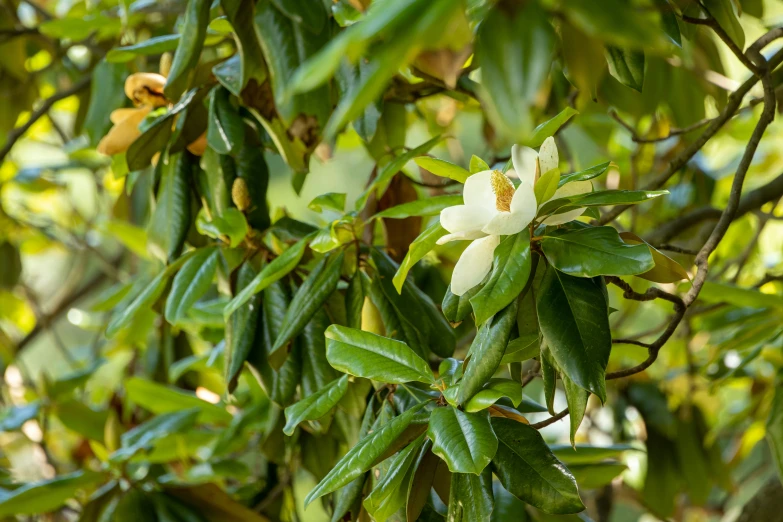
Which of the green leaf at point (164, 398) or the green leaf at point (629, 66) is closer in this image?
the green leaf at point (629, 66)

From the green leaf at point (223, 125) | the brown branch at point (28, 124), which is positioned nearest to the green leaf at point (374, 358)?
the green leaf at point (223, 125)

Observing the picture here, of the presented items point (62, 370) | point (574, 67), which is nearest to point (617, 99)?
point (574, 67)

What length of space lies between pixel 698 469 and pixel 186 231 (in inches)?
34.0

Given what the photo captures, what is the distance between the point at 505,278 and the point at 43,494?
27.5 inches

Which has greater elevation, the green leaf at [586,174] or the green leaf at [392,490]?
the green leaf at [586,174]

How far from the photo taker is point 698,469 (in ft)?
3.92

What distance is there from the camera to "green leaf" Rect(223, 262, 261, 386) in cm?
67

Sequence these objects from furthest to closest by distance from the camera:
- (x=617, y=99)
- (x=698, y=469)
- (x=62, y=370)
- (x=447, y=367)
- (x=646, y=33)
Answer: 1. (x=62, y=370)
2. (x=698, y=469)
3. (x=617, y=99)
4. (x=447, y=367)
5. (x=646, y=33)

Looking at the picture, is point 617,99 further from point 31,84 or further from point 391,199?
point 31,84

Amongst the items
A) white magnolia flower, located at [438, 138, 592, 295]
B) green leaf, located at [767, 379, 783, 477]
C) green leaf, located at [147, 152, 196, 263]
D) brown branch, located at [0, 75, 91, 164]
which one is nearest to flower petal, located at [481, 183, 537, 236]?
white magnolia flower, located at [438, 138, 592, 295]

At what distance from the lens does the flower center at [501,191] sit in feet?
1.60

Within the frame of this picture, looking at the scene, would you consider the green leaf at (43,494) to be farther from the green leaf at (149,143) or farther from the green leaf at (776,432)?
the green leaf at (776,432)

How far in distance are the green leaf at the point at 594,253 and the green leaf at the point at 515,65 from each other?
0.55 ft

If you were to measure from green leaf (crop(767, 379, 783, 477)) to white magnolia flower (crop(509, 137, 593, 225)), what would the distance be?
48 centimetres
